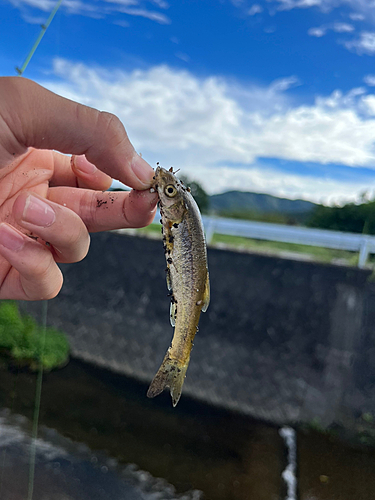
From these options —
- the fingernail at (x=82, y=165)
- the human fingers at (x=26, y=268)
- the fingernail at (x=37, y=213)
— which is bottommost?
the human fingers at (x=26, y=268)

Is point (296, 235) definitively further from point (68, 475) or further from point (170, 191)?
point (170, 191)

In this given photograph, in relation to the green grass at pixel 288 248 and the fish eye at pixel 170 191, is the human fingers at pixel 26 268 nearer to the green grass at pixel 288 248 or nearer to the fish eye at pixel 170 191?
the fish eye at pixel 170 191

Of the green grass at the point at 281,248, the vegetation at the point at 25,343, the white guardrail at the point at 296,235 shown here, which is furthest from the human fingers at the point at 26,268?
the green grass at the point at 281,248

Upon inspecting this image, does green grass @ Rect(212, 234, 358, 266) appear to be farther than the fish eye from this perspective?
Yes

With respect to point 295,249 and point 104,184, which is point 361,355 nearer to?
point 295,249

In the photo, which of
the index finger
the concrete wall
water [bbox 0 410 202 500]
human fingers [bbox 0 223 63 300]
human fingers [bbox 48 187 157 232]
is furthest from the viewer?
the concrete wall

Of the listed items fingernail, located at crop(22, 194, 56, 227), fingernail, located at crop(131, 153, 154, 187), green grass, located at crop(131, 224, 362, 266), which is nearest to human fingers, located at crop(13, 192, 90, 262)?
fingernail, located at crop(22, 194, 56, 227)

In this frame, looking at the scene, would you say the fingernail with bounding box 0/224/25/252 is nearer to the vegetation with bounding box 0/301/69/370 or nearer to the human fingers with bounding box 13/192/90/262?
the human fingers with bounding box 13/192/90/262
